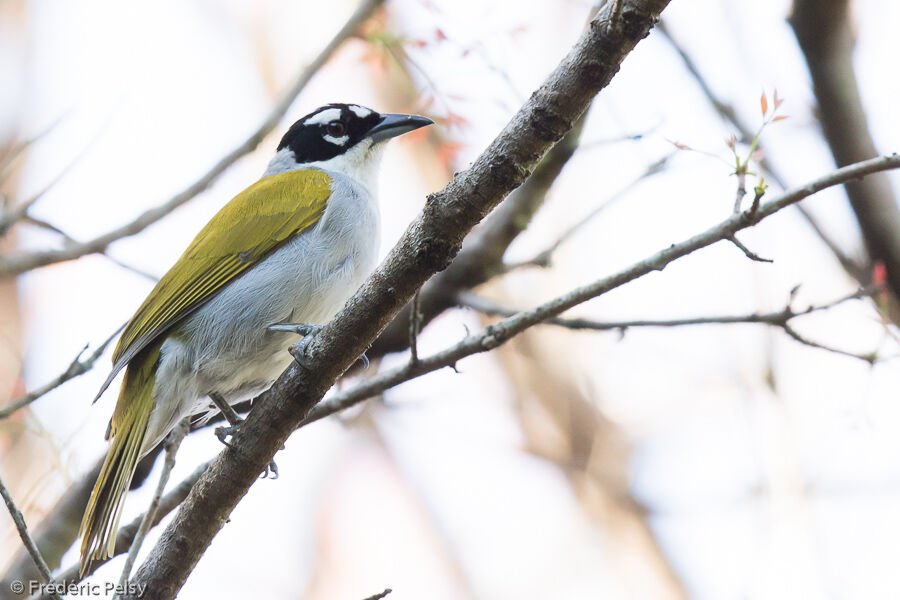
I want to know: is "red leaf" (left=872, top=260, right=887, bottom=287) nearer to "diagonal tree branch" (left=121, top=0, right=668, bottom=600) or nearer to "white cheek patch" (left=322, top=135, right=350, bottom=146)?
"diagonal tree branch" (left=121, top=0, right=668, bottom=600)

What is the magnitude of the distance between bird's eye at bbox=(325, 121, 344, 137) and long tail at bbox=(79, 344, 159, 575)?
2.38 metres

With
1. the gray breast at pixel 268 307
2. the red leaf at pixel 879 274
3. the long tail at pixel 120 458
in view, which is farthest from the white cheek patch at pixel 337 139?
the red leaf at pixel 879 274

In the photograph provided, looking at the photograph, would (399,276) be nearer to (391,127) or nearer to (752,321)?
(752,321)

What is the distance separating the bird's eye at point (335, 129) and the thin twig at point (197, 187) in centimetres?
128

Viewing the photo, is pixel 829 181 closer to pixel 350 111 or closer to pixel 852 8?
pixel 852 8

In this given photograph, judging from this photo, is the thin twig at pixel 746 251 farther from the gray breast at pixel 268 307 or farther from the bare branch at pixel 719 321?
the gray breast at pixel 268 307

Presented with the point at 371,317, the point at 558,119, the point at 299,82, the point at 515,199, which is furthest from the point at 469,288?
the point at 558,119

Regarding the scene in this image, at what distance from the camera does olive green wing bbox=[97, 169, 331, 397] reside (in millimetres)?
5027

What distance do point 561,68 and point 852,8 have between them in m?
2.69

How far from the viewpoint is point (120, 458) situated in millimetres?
4500

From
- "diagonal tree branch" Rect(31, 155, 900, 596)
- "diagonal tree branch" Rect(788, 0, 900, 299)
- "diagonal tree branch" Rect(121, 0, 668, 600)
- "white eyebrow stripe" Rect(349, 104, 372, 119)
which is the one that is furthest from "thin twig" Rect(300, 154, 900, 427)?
"white eyebrow stripe" Rect(349, 104, 372, 119)

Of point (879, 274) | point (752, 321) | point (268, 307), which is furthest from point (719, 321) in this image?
point (268, 307)

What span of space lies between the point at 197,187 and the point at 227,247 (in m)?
0.50

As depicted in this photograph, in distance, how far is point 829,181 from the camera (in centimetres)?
338
